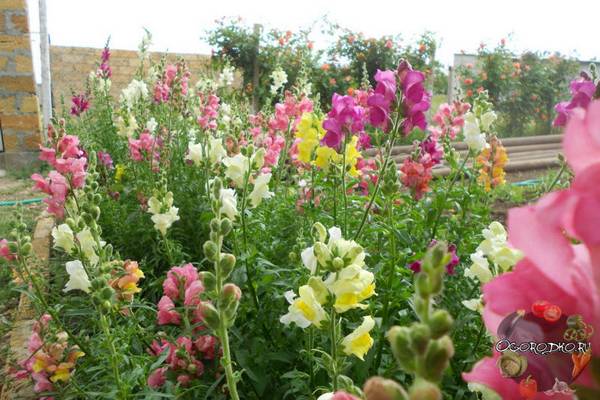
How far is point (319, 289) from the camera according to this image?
1200mm

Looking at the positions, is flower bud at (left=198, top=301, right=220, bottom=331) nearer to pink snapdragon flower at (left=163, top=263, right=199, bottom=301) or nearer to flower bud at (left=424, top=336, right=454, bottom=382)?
flower bud at (left=424, top=336, right=454, bottom=382)

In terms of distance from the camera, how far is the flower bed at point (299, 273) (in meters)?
0.37

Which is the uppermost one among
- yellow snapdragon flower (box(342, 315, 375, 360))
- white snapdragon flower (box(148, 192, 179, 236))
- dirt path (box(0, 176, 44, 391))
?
yellow snapdragon flower (box(342, 315, 375, 360))

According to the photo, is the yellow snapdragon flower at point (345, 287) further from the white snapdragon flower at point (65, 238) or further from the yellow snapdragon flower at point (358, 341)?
the white snapdragon flower at point (65, 238)

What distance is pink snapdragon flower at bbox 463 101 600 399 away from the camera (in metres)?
0.30

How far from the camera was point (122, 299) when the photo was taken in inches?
77.4

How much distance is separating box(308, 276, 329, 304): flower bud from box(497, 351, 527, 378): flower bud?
80cm

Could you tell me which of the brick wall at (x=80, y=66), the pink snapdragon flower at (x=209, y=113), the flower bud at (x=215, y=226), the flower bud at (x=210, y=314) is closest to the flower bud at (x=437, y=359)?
the flower bud at (x=210, y=314)

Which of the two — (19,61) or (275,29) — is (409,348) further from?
(275,29)

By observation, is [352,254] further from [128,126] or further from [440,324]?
[128,126]

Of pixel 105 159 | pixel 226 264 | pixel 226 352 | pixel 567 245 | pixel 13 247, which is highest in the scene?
pixel 567 245

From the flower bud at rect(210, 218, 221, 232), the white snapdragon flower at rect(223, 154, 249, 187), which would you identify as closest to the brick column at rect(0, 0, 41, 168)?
the white snapdragon flower at rect(223, 154, 249, 187)

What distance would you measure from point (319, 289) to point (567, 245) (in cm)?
90

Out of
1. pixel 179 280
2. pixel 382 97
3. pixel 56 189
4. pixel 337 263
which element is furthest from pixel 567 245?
pixel 56 189
